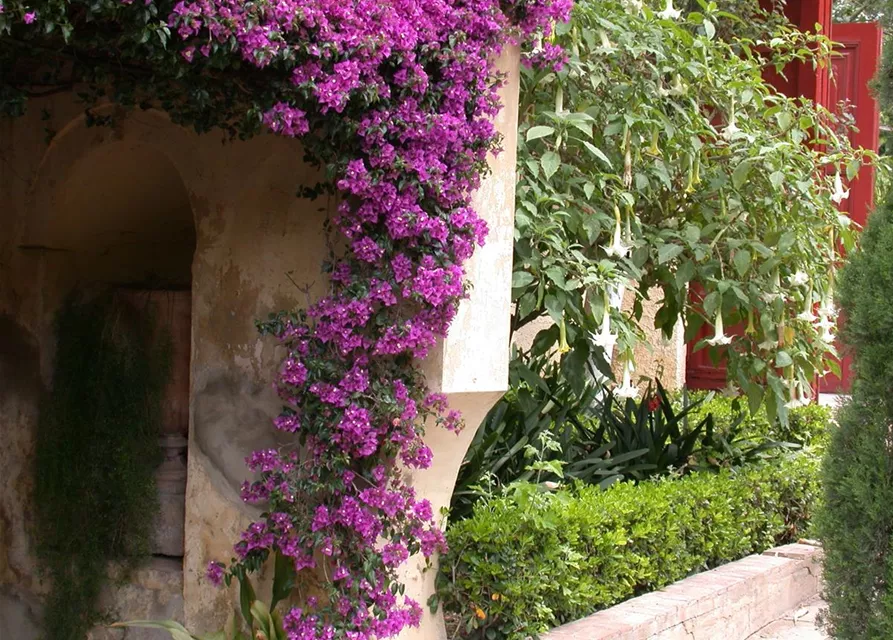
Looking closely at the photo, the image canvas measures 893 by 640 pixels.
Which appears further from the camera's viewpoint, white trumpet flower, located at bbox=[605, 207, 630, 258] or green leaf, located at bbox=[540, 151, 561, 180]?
white trumpet flower, located at bbox=[605, 207, 630, 258]

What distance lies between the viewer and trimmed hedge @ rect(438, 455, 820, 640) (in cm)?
475

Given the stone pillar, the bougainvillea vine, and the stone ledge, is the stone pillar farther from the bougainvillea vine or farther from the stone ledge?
the stone ledge

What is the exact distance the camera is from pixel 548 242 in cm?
507

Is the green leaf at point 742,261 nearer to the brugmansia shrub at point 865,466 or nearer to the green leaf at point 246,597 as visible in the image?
the brugmansia shrub at point 865,466

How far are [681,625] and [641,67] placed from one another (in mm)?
2602

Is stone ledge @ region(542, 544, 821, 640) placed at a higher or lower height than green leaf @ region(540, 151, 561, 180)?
lower

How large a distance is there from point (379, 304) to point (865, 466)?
170 centimetres

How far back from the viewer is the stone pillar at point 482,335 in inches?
175

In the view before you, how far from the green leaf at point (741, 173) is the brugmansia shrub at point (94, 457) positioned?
275 centimetres

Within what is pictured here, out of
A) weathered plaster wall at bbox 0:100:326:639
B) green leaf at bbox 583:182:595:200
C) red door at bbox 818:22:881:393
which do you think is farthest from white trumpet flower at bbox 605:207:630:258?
red door at bbox 818:22:881:393

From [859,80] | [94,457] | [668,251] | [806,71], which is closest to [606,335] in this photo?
[668,251]

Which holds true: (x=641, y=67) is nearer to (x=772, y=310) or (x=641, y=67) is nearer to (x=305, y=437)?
(x=772, y=310)

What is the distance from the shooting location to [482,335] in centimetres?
454

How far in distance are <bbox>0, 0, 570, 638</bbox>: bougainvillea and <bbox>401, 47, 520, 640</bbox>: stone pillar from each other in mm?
152
